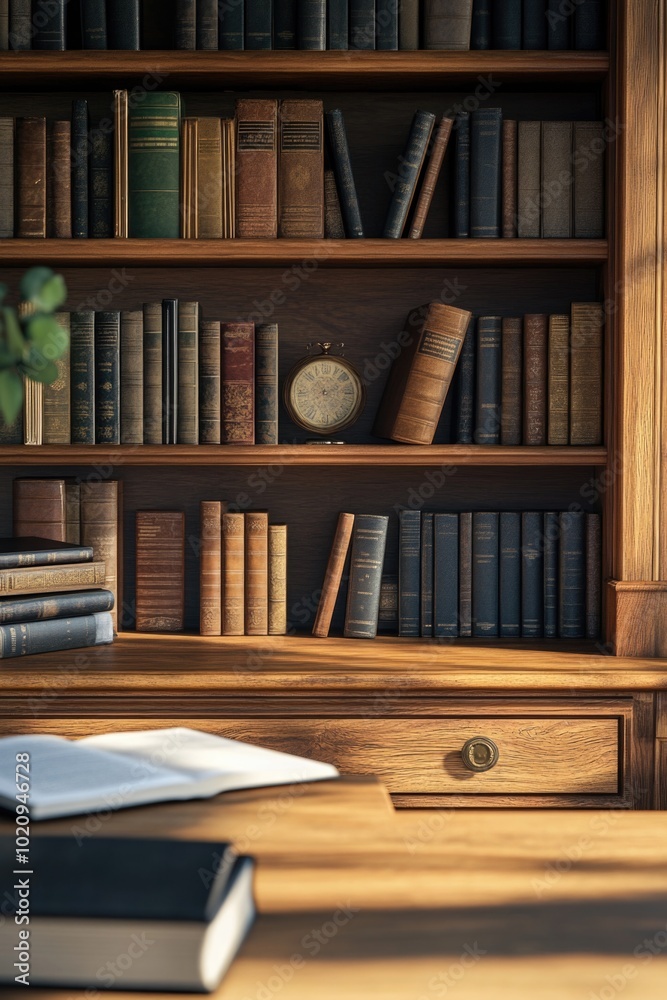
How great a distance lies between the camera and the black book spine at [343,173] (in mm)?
2143

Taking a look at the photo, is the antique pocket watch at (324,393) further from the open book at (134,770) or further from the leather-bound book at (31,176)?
the open book at (134,770)

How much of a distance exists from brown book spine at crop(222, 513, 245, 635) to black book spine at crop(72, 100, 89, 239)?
2.25 ft

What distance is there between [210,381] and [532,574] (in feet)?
2.67

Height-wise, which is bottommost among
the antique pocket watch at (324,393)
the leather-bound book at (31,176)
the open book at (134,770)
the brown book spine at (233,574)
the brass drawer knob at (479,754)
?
the brass drawer knob at (479,754)

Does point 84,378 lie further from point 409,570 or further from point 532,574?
point 532,574

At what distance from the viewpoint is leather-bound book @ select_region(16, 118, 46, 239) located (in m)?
2.13

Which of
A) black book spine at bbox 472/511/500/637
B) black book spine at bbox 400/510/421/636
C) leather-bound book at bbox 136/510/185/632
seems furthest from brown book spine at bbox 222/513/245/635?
black book spine at bbox 472/511/500/637

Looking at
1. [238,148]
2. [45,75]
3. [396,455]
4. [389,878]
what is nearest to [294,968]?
[389,878]

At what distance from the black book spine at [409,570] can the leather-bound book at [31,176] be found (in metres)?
0.99

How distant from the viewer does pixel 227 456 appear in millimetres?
2137

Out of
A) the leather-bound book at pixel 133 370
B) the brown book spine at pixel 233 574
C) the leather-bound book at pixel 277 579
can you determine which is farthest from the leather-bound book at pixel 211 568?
the leather-bound book at pixel 133 370

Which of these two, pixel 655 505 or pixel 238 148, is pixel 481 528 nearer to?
pixel 655 505

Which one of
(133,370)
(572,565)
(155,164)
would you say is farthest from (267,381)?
(572,565)

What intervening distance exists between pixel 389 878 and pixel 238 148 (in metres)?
1.70
